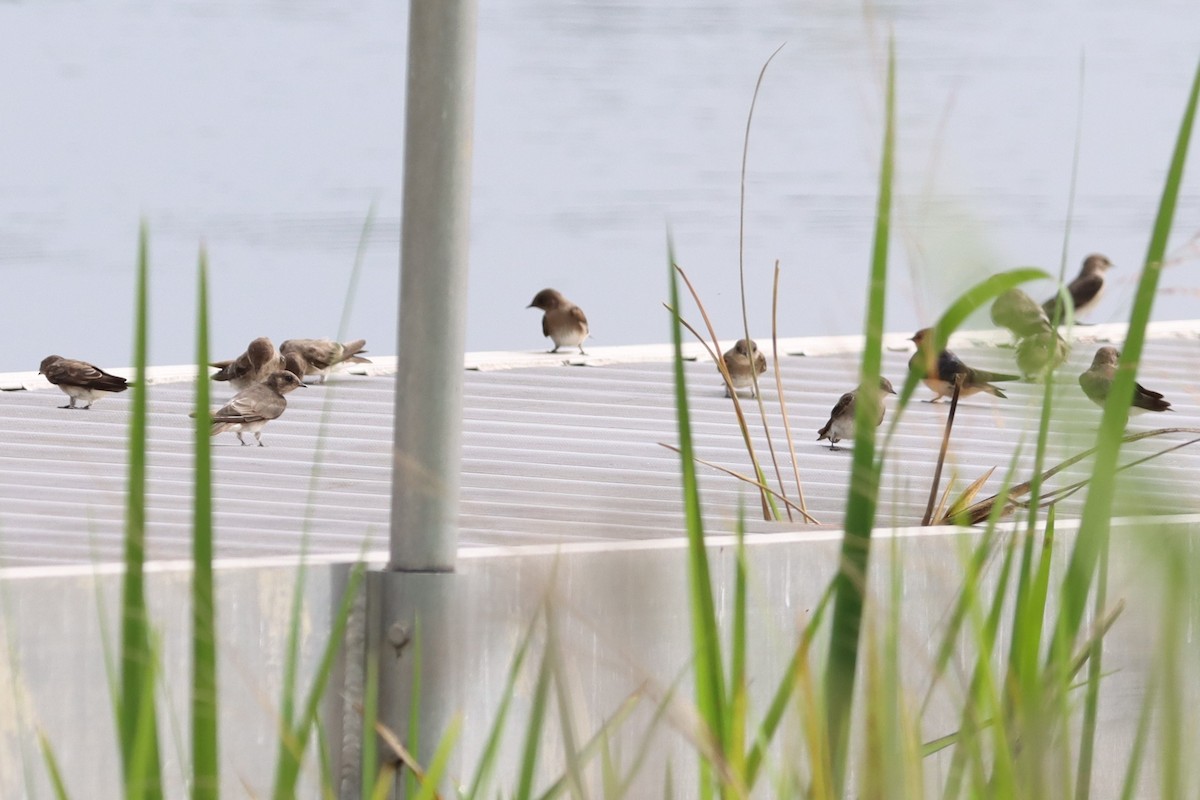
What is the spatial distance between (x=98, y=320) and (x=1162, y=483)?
7.06 feet

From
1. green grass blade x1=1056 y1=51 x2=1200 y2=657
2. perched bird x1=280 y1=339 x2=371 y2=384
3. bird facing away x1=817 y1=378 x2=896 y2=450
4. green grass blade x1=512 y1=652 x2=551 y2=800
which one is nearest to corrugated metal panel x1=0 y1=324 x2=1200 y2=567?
bird facing away x1=817 y1=378 x2=896 y2=450

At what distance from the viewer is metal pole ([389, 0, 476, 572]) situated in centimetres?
421

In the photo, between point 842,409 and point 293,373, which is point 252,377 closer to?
point 293,373

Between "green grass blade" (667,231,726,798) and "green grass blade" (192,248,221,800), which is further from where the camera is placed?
"green grass blade" (667,231,726,798)

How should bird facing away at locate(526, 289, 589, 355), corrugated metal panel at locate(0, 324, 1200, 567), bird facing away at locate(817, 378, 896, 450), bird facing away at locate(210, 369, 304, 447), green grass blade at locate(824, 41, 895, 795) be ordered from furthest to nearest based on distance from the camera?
bird facing away at locate(526, 289, 589, 355) < bird facing away at locate(817, 378, 896, 450) < bird facing away at locate(210, 369, 304, 447) < corrugated metal panel at locate(0, 324, 1200, 567) < green grass blade at locate(824, 41, 895, 795)

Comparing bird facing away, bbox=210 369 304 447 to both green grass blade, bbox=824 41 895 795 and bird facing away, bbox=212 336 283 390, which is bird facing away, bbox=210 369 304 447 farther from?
green grass blade, bbox=824 41 895 795

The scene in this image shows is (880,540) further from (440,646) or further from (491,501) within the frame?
(491,501)

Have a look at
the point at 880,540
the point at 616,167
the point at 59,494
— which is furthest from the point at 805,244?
the point at 59,494

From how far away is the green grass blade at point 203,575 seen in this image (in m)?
1.38

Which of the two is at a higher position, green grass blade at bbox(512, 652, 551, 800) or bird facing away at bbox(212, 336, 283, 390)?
green grass blade at bbox(512, 652, 551, 800)

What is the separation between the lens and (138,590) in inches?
54.5

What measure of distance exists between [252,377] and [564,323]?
271 cm

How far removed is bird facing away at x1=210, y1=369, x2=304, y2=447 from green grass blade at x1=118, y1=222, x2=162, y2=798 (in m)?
6.55

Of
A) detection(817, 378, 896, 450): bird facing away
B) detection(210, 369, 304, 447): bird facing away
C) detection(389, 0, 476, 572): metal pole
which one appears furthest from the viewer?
detection(817, 378, 896, 450): bird facing away
